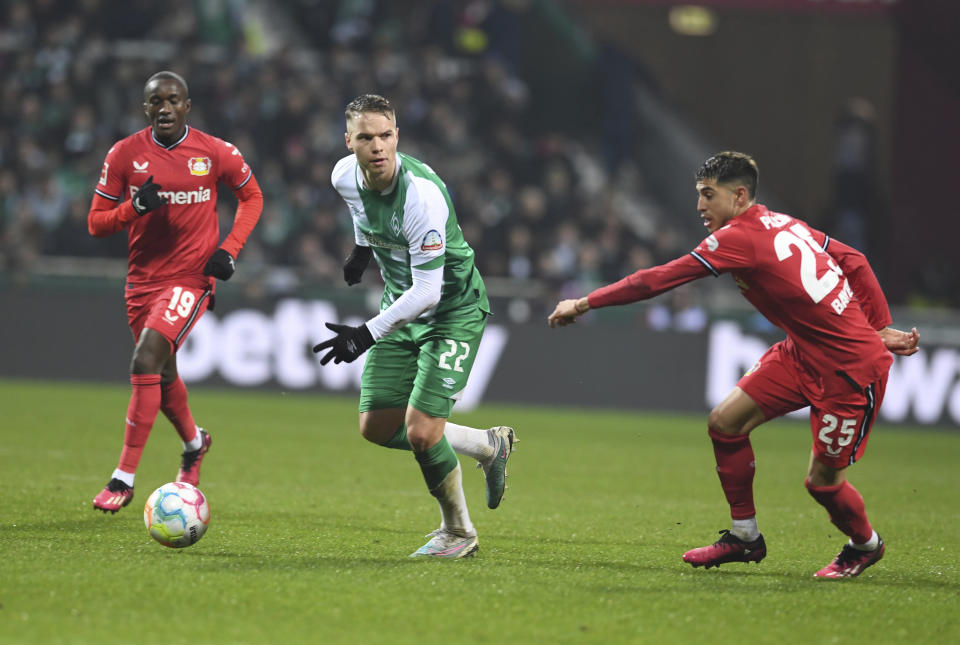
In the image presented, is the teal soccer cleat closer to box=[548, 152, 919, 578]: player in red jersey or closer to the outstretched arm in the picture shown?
box=[548, 152, 919, 578]: player in red jersey

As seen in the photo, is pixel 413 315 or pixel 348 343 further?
pixel 413 315

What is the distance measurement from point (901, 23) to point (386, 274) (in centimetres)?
1726

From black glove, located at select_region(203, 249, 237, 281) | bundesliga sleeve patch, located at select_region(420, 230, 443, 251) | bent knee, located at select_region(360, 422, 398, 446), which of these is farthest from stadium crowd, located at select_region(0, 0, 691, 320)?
bundesliga sleeve patch, located at select_region(420, 230, 443, 251)

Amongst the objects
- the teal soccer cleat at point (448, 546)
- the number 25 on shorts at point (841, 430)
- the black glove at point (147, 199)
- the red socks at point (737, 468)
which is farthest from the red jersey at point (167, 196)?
the number 25 on shorts at point (841, 430)

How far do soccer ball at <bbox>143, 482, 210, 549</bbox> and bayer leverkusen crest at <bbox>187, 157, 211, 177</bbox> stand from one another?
2.42 metres

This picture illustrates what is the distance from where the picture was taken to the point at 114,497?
22.9ft

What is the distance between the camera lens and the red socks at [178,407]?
308 inches

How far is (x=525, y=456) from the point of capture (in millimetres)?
11422

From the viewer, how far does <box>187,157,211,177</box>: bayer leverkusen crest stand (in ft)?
25.4

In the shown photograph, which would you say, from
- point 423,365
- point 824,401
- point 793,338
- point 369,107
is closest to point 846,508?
point 824,401

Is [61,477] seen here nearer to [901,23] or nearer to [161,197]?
[161,197]

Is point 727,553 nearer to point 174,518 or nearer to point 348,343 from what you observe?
point 348,343

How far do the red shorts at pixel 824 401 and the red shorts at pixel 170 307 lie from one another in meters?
3.36

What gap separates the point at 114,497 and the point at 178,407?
0.99 m
